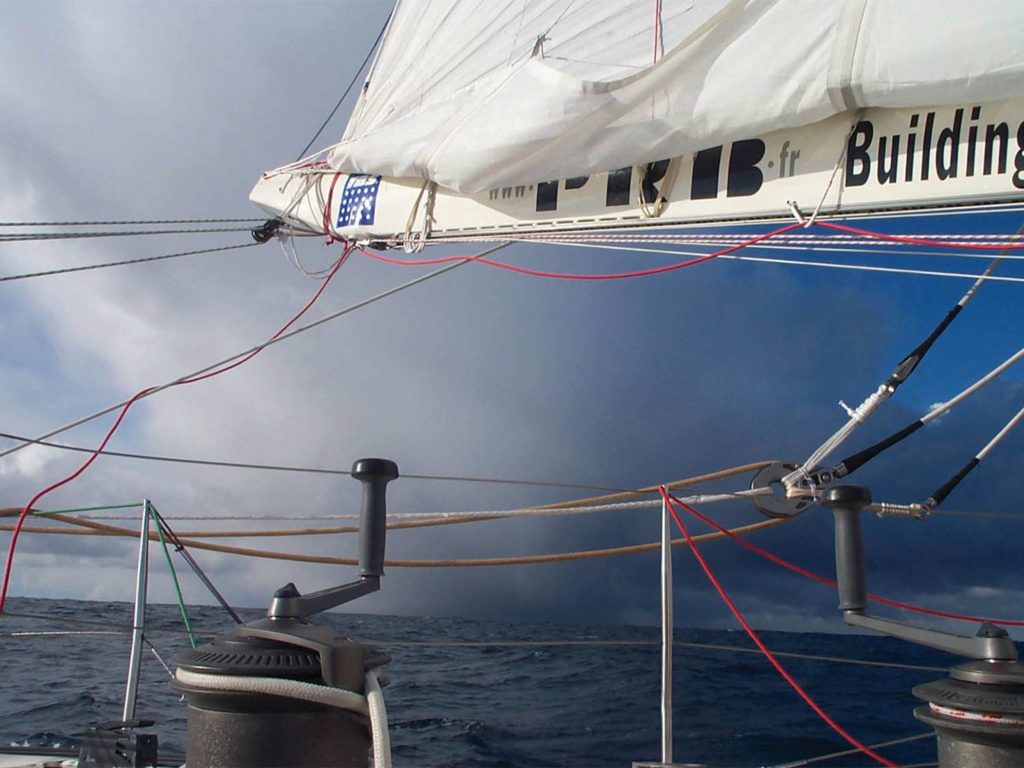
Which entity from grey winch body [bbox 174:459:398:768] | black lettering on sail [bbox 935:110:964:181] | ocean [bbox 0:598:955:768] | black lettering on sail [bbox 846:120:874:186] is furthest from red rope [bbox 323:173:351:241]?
grey winch body [bbox 174:459:398:768]

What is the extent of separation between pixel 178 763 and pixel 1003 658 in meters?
2.18

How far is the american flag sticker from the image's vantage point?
3.92 metres

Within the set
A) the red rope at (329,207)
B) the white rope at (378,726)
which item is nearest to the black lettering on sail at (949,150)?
the white rope at (378,726)

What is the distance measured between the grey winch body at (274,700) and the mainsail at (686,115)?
6.12 ft

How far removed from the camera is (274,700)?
3.75 feet

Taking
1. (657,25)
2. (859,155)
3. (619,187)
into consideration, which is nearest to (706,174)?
(619,187)

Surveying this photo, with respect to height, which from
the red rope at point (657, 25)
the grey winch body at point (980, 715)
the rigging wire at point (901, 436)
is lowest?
the grey winch body at point (980, 715)

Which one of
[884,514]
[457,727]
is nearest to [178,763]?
[884,514]

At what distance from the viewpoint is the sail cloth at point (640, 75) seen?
212 centimetres

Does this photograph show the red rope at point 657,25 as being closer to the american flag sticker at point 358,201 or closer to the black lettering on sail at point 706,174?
the black lettering on sail at point 706,174

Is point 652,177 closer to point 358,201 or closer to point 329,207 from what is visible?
Result: point 358,201

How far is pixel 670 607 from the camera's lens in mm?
1952

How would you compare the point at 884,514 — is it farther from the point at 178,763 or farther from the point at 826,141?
the point at 178,763

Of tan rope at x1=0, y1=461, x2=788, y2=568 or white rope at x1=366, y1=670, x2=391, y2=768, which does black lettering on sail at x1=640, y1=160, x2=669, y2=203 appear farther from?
white rope at x1=366, y1=670, x2=391, y2=768
